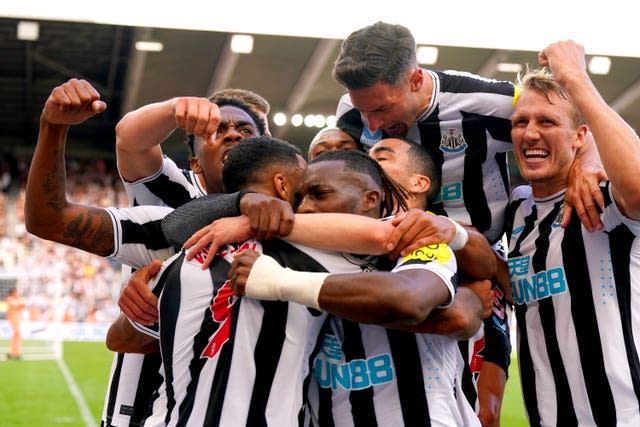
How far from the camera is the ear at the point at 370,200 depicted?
2916 mm

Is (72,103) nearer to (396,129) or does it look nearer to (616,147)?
(396,129)

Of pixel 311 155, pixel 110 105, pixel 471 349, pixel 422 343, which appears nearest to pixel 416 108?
pixel 311 155

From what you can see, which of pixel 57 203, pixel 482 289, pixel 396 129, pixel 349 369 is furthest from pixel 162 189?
pixel 482 289

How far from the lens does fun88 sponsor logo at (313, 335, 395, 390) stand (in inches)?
114

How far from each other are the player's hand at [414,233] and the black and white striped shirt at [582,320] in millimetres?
919

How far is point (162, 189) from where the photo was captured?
13.0ft

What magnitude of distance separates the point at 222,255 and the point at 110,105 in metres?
23.2

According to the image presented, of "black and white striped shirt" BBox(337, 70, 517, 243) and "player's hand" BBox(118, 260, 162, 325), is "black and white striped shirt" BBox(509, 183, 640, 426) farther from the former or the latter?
"player's hand" BBox(118, 260, 162, 325)

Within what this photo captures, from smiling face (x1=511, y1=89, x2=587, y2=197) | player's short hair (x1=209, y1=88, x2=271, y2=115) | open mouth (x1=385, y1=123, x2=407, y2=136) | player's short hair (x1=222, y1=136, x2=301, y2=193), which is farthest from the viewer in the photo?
player's short hair (x1=209, y1=88, x2=271, y2=115)

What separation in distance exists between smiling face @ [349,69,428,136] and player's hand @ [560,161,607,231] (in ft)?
2.86

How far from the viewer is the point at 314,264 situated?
281 centimetres

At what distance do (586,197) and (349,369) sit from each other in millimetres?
1173

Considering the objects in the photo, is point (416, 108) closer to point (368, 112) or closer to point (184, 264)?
point (368, 112)

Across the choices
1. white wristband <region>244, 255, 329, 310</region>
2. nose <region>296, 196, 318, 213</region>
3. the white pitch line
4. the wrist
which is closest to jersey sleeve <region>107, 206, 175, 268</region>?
the wrist
